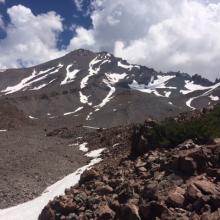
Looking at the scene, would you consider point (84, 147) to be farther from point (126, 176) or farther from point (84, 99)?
point (84, 99)

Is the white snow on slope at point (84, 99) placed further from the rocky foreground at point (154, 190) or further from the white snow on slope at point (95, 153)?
the rocky foreground at point (154, 190)

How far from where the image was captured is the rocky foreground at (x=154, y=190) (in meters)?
19.3

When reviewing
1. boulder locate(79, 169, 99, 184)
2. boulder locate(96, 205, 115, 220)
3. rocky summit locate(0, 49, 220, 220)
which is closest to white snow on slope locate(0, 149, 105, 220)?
rocky summit locate(0, 49, 220, 220)

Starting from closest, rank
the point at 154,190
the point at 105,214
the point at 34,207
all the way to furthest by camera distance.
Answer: the point at 154,190 → the point at 105,214 → the point at 34,207

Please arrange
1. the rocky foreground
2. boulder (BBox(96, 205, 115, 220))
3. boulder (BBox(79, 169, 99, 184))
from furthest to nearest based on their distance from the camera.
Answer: boulder (BBox(79, 169, 99, 184)) → boulder (BBox(96, 205, 115, 220)) → the rocky foreground

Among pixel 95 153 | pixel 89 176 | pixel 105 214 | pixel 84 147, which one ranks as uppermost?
pixel 84 147

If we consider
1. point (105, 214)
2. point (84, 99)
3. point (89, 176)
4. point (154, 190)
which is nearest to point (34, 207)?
point (89, 176)

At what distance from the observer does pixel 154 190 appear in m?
21.0

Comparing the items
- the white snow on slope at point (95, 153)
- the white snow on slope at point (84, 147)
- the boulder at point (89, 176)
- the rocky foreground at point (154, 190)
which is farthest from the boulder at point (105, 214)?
→ the white snow on slope at point (84, 147)

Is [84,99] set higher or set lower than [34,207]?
higher

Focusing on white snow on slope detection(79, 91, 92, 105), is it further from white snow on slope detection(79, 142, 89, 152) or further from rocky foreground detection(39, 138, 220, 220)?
rocky foreground detection(39, 138, 220, 220)

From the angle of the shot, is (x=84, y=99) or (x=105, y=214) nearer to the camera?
(x=105, y=214)

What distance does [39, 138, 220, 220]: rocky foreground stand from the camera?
760 inches

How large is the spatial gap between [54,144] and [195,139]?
34339 millimetres
